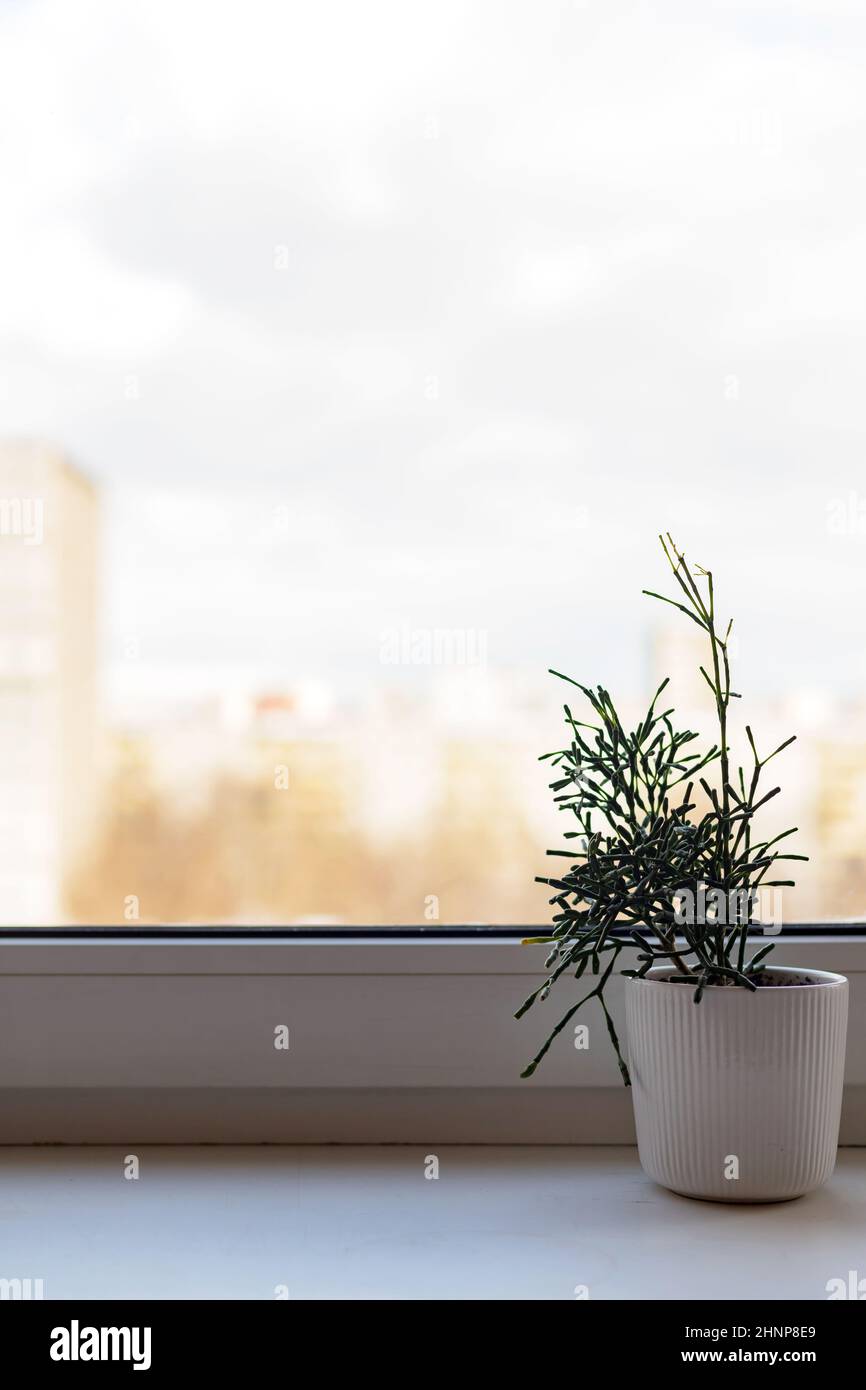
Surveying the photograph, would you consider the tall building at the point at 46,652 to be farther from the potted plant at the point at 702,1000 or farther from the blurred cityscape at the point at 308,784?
the potted plant at the point at 702,1000

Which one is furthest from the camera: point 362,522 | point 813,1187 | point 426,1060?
point 362,522

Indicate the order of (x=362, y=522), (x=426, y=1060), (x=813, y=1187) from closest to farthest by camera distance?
(x=813, y=1187), (x=426, y=1060), (x=362, y=522)

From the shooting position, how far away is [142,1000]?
33.1 inches

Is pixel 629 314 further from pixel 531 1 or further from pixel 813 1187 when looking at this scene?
pixel 813 1187

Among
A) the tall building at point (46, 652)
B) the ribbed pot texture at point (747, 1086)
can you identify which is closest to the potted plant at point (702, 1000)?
the ribbed pot texture at point (747, 1086)

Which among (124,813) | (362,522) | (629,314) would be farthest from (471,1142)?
(629,314)

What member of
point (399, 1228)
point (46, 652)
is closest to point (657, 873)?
point (399, 1228)

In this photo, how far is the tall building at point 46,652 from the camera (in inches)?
37.1

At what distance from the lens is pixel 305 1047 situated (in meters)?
0.84

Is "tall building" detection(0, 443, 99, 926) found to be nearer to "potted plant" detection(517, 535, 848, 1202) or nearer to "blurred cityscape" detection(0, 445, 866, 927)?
"blurred cityscape" detection(0, 445, 866, 927)

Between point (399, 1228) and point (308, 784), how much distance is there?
0.36 metres

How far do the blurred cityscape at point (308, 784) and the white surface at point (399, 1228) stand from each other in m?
0.19

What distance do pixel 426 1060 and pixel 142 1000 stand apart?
21 centimetres

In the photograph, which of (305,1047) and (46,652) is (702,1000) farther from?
(46,652)
